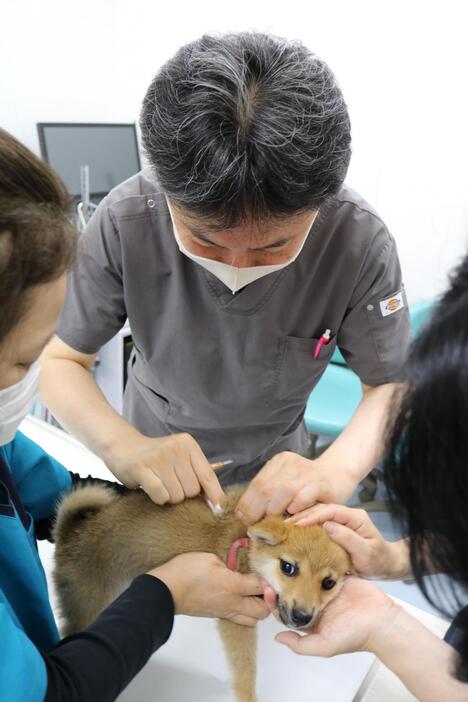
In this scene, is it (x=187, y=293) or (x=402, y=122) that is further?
(x=402, y=122)

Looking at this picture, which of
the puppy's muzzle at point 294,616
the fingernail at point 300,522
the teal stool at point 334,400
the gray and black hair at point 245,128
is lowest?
the teal stool at point 334,400

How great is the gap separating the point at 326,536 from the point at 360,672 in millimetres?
221

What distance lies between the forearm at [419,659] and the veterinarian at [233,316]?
26cm

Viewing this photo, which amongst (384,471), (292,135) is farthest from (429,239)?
(384,471)

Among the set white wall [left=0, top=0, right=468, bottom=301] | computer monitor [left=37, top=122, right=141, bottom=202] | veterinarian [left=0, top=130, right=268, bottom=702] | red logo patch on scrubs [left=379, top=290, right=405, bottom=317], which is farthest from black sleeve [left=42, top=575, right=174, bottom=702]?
computer monitor [left=37, top=122, right=141, bottom=202]

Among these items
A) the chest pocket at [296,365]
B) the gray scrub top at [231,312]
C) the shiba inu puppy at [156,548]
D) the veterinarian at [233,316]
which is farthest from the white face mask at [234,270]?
the shiba inu puppy at [156,548]

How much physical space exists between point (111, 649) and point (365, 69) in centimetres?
268

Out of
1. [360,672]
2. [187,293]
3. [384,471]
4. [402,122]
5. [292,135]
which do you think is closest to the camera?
[384,471]

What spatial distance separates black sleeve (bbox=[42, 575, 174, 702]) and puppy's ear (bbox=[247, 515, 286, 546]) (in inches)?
9.8

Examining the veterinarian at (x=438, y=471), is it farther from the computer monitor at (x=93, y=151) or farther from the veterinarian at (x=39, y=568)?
the computer monitor at (x=93, y=151)

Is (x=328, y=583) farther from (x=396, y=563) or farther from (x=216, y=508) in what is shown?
(x=216, y=508)

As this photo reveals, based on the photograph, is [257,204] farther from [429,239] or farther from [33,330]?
[429,239]

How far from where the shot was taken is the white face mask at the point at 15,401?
69 cm

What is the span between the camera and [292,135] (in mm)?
707
